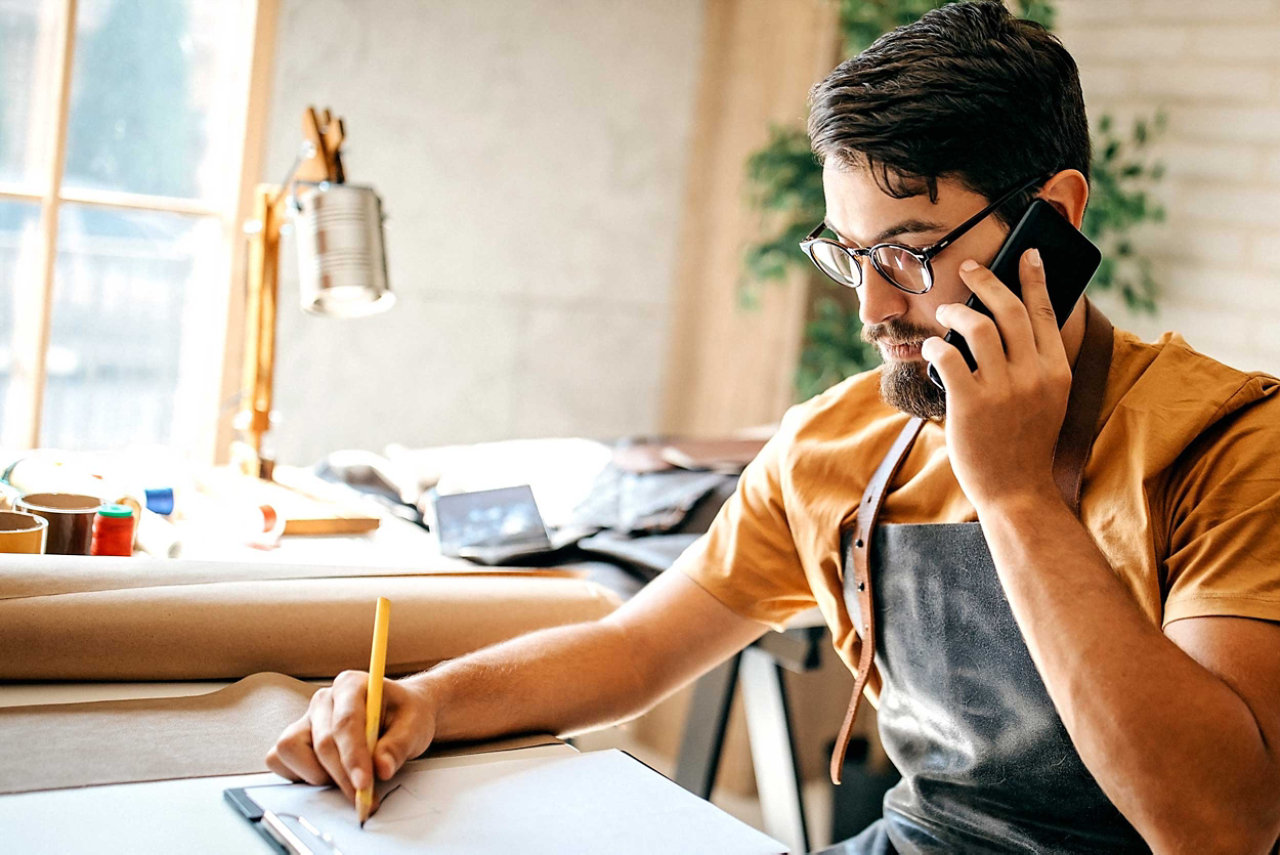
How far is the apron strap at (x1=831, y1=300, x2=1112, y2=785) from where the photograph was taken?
112 cm

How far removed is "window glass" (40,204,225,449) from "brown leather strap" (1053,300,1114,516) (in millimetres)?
2108

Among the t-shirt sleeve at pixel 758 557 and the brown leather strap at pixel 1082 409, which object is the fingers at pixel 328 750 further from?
the brown leather strap at pixel 1082 409

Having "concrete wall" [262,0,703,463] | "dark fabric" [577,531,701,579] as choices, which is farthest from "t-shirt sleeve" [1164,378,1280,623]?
"concrete wall" [262,0,703,463]

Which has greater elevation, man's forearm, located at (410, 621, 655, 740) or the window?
the window

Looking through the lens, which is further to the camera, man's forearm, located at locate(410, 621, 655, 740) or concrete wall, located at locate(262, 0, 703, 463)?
concrete wall, located at locate(262, 0, 703, 463)

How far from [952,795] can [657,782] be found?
14.3 inches

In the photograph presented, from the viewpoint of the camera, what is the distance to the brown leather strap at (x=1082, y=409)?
1111 mm

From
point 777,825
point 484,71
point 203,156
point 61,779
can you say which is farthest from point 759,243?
point 61,779

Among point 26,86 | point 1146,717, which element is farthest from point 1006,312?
point 26,86

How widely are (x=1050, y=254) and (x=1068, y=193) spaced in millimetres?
88

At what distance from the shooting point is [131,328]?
2777 mm

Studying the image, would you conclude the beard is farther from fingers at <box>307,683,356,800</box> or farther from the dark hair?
fingers at <box>307,683,356,800</box>

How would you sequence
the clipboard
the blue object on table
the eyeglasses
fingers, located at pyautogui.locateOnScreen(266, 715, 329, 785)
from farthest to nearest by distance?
the blue object on table
the eyeglasses
fingers, located at pyautogui.locateOnScreen(266, 715, 329, 785)
the clipboard

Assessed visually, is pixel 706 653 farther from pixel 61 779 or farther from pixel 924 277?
pixel 61 779
